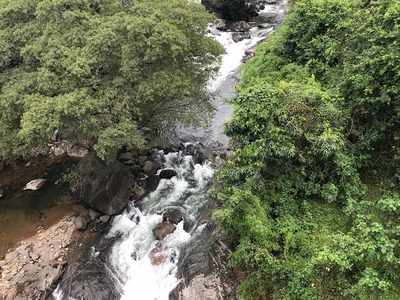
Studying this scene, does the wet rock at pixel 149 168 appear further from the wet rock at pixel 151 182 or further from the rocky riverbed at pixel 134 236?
the wet rock at pixel 151 182

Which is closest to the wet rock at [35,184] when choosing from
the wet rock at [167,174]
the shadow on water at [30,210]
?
the shadow on water at [30,210]

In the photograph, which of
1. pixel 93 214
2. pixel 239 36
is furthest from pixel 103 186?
pixel 239 36

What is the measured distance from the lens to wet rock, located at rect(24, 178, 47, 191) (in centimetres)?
1925

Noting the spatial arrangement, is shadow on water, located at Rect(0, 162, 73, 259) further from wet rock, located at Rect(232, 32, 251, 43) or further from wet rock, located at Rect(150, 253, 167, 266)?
wet rock, located at Rect(232, 32, 251, 43)

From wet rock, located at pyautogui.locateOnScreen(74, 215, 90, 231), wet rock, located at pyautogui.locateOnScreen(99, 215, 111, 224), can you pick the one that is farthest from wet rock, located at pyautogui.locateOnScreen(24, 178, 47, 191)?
wet rock, located at pyautogui.locateOnScreen(99, 215, 111, 224)

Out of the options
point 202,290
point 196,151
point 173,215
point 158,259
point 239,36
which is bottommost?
point 158,259

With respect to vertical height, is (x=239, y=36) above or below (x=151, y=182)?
above

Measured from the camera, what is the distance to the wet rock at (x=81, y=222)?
16.7 meters

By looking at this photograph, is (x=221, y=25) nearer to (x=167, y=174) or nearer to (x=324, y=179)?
(x=167, y=174)

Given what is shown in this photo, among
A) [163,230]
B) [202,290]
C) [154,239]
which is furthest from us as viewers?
[163,230]

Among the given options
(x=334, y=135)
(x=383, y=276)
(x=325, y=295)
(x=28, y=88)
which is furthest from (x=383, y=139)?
(x=28, y=88)

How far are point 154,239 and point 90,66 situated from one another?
305 inches

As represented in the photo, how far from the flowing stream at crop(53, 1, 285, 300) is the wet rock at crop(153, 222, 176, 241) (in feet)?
0.60

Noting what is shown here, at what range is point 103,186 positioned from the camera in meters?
17.5
